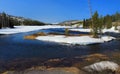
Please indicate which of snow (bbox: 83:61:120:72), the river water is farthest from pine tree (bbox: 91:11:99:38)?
snow (bbox: 83:61:120:72)

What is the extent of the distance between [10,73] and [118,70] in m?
9.39

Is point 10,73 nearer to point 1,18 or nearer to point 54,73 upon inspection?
point 54,73

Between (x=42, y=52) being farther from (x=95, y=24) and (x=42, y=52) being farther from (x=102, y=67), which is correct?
(x=95, y=24)

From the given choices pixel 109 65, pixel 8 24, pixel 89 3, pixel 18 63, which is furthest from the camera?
pixel 8 24

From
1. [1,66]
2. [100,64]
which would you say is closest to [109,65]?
[100,64]

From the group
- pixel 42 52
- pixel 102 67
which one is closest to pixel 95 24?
pixel 42 52

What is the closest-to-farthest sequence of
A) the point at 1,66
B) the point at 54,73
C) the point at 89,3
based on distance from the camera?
the point at 54,73, the point at 1,66, the point at 89,3

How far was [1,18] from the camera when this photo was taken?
153 meters

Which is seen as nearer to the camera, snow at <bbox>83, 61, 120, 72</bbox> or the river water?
snow at <bbox>83, 61, 120, 72</bbox>

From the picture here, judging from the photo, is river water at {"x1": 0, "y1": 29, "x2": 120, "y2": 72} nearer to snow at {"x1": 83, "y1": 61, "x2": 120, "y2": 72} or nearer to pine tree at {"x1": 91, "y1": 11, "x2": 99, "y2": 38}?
snow at {"x1": 83, "y1": 61, "x2": 120, "y2": 72}

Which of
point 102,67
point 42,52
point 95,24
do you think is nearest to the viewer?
point 102,67

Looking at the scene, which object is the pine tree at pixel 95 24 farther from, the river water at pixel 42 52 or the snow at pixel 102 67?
the snow at pixel 102 67

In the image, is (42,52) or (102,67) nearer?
(102,67)

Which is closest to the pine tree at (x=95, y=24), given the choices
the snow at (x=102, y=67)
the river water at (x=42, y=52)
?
the river water at (x=42, y=52)
